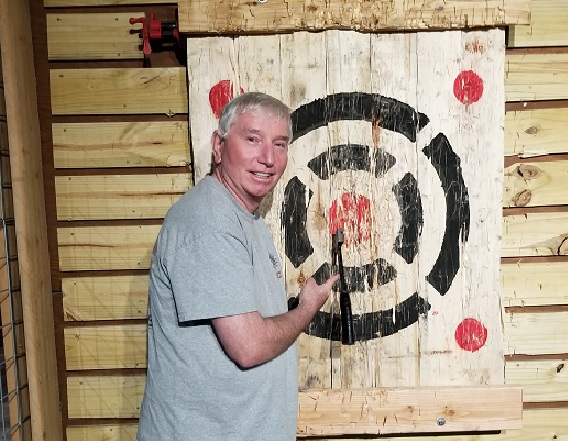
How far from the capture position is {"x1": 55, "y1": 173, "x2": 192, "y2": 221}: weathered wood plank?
241cm

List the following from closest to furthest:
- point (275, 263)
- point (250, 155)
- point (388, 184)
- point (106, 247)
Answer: point (250, 155) < point (275, 263) < point (388, 184) < point (106, 247)

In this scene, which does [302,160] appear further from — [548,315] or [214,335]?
[548,315]

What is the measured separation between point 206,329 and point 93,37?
143 cm

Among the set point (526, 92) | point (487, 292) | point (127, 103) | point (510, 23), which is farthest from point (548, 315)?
point (127, 103)

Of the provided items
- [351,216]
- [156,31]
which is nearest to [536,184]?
[351,216]

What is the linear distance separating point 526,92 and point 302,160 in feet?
3.28

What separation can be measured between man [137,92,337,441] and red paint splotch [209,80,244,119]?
0.45 metres

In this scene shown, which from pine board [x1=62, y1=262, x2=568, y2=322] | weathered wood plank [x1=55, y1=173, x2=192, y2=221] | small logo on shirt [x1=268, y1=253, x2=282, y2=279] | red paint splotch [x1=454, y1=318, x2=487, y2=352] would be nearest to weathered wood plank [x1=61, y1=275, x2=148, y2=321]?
pine board [x1=62, y1=262, x2=568, y2=322]

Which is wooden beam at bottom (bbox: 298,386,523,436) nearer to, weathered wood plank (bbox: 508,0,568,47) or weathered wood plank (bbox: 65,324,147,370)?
weathered wood plank (bbox: 65,324,147,370)

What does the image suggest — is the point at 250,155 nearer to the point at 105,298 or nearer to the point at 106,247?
the point at 106,247

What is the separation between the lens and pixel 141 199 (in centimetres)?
242

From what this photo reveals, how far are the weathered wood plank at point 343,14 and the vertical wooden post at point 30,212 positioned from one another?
0.67m

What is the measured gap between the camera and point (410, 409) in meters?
2.32

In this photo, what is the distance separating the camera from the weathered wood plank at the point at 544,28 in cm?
236
